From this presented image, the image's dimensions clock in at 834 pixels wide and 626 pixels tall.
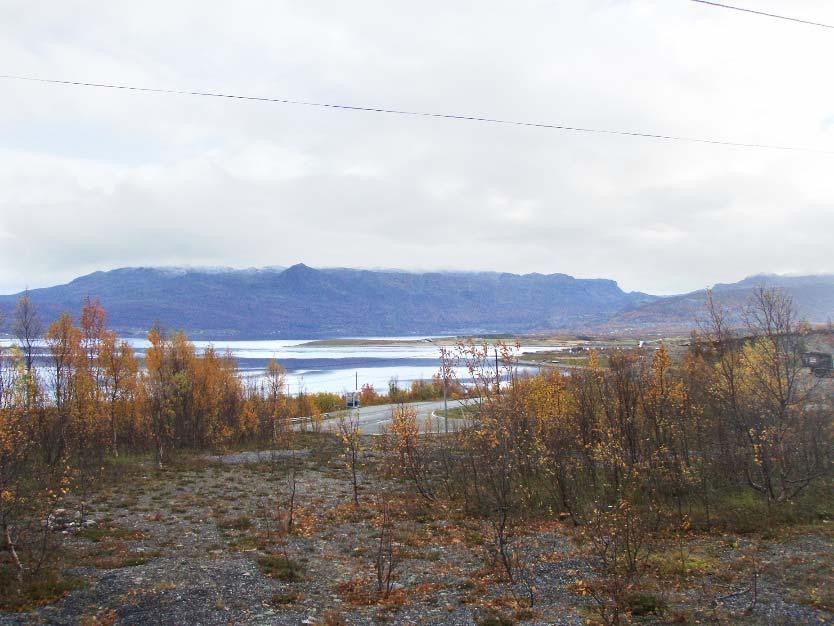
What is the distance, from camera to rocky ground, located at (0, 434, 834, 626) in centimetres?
834

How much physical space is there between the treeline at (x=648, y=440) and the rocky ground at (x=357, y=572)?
4.92ft

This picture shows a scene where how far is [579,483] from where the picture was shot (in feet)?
56.0

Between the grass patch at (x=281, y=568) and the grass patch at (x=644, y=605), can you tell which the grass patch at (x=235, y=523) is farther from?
the grass patch at (x=644, y=605)

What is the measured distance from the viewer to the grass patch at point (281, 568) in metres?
10.2

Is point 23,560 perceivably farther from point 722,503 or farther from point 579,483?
point 722,503

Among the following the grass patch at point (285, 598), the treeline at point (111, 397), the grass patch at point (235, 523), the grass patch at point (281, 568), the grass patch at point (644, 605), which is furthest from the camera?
the treeline at point (111, 397)

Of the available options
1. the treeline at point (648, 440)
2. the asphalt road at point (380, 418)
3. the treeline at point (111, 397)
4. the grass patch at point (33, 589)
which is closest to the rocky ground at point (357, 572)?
the grass patch at point (33, 589)

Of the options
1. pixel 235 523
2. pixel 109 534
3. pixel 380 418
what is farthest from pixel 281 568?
pixel 380 418

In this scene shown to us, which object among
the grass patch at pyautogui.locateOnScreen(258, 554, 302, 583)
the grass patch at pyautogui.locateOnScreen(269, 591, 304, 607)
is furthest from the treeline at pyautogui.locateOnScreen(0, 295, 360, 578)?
the grass patch at pyautogui.locateOnScreen(269, 591, 304, 607)

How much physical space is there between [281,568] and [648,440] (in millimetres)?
10673

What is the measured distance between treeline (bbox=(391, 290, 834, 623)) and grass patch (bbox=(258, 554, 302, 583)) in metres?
4.42

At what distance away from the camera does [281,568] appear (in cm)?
1067

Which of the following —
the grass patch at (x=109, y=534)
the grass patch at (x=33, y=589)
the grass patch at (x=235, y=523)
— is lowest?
the grass patch at (x=235, y=523)

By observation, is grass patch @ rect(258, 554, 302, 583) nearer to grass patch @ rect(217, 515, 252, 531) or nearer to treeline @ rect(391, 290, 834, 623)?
grass patch @ rect(217, 515, 252, 531)
